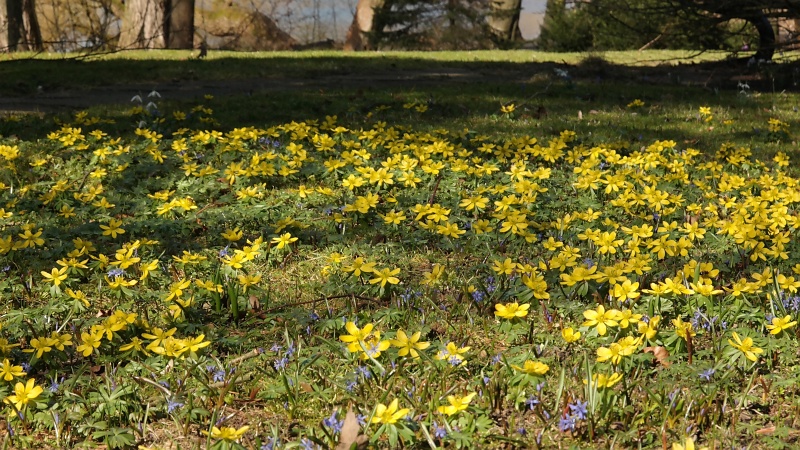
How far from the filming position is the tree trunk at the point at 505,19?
95.5 feet

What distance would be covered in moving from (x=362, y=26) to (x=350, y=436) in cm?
2613

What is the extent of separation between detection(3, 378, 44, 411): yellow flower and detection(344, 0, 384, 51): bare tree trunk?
81.5 ft

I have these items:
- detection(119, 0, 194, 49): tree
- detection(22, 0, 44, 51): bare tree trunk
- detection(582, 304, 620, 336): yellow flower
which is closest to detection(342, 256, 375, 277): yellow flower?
detection(582, 304, 620, 336): yellow flower

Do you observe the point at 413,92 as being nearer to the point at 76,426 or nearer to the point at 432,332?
the point at 432,332

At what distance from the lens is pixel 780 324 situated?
10.3 feet

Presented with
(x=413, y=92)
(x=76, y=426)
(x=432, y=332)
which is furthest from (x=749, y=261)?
(x=413, y=92)

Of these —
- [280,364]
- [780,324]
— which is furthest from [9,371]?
[780,324]

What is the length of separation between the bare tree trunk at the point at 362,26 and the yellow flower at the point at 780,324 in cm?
2458

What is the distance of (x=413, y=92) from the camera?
9.51 metres

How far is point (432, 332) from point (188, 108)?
18.5ft

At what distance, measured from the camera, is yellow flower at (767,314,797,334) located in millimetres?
3092

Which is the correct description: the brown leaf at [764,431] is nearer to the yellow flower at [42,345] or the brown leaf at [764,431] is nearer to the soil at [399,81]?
the yellow flower at [42,345]

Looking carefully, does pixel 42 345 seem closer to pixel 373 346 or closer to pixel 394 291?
pixel 373 346

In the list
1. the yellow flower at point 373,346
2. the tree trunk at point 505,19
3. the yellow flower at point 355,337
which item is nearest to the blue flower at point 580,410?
the yellow flower at point 373,346
